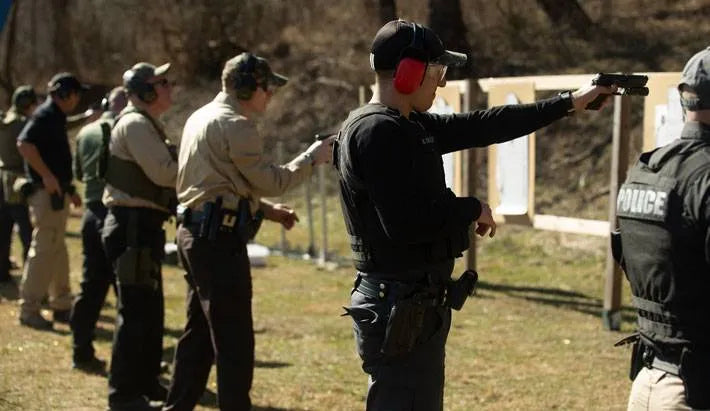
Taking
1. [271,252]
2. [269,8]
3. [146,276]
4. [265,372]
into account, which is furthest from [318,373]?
[269,8]

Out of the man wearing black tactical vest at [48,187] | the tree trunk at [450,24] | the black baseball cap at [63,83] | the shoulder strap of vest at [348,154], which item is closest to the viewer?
the shoulder strap of vest at [348,154]

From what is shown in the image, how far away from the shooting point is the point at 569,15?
1775 centimetres

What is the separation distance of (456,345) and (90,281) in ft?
9.09

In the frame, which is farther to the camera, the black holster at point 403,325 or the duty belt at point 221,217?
the duty belt at point 221,217

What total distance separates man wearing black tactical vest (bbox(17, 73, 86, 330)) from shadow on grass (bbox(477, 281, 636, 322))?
397 centimetres

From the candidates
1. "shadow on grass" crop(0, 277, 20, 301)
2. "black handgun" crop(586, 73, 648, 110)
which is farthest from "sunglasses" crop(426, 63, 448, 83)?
"shadow on grass" crop(0, 277, 20, 301)

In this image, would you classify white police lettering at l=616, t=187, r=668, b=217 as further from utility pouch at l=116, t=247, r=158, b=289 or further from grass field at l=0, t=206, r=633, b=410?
utility pouch at l=116, t=247, r=158, b=289

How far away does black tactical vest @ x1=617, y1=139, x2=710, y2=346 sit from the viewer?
323cm

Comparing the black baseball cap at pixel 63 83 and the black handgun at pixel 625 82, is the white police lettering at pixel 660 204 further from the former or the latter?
the black baseball cap at pixel 63 83

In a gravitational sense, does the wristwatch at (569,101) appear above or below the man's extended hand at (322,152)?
above

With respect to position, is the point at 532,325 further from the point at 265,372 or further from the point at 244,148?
the point at 244,148

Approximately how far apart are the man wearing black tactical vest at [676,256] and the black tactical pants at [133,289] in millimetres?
3413

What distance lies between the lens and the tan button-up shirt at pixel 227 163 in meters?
5.15

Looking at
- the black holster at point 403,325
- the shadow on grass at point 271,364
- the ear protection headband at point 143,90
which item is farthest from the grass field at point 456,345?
the black holster at point 403,325
